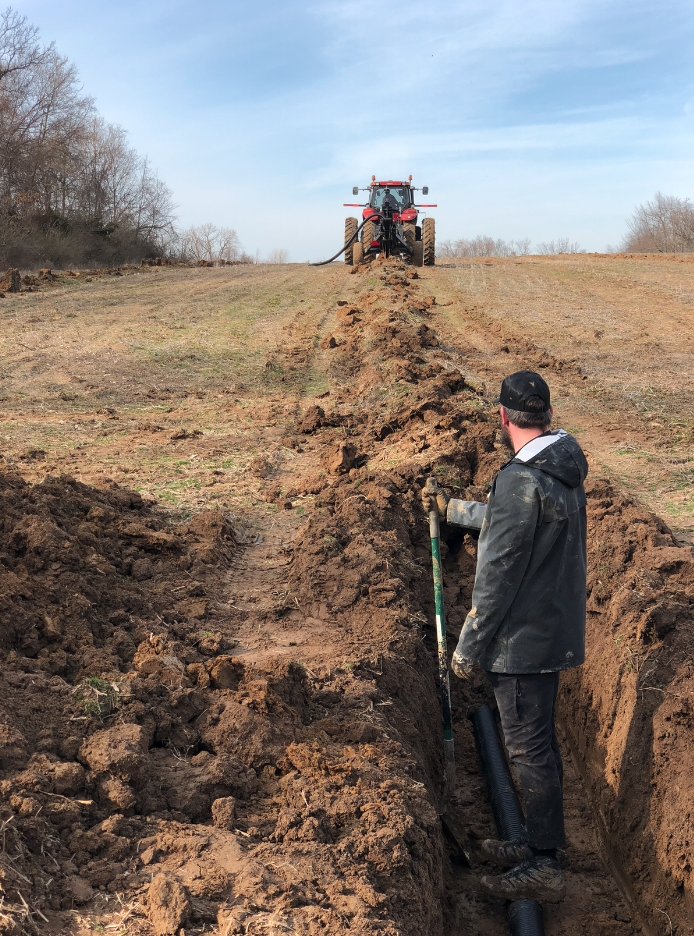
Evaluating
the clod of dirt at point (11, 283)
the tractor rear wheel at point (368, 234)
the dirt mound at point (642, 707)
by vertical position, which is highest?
the tractor rear wheel at point (368, 234)

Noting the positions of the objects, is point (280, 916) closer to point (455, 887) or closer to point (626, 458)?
point (455, 887)

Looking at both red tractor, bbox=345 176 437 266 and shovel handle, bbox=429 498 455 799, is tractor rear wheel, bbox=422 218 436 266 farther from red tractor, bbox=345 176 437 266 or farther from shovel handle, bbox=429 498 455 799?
shovel handle, bbox=429 498 455 799

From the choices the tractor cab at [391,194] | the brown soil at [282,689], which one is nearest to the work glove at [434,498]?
the brown soil at [282,689]

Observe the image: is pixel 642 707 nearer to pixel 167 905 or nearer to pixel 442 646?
pixel 442 646

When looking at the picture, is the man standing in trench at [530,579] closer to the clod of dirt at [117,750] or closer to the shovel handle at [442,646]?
the shovel handle at [442,646]

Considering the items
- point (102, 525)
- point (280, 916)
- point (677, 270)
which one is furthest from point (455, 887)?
point (677, 270)

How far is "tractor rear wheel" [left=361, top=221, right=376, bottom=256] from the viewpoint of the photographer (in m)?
25.2

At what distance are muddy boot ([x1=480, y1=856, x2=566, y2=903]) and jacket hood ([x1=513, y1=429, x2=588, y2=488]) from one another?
1.91 meters

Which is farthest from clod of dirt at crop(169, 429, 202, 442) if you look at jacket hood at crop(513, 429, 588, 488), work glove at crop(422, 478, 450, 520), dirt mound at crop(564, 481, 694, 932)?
jacket hood at crop(513, 429, 588, 488)

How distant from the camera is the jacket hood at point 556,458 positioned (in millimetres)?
3469

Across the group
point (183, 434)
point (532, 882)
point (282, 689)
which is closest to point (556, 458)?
point (282, 689)

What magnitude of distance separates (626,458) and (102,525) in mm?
5529

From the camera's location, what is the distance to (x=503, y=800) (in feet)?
15.1

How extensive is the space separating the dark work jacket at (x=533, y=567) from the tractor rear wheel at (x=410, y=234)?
2295cm
